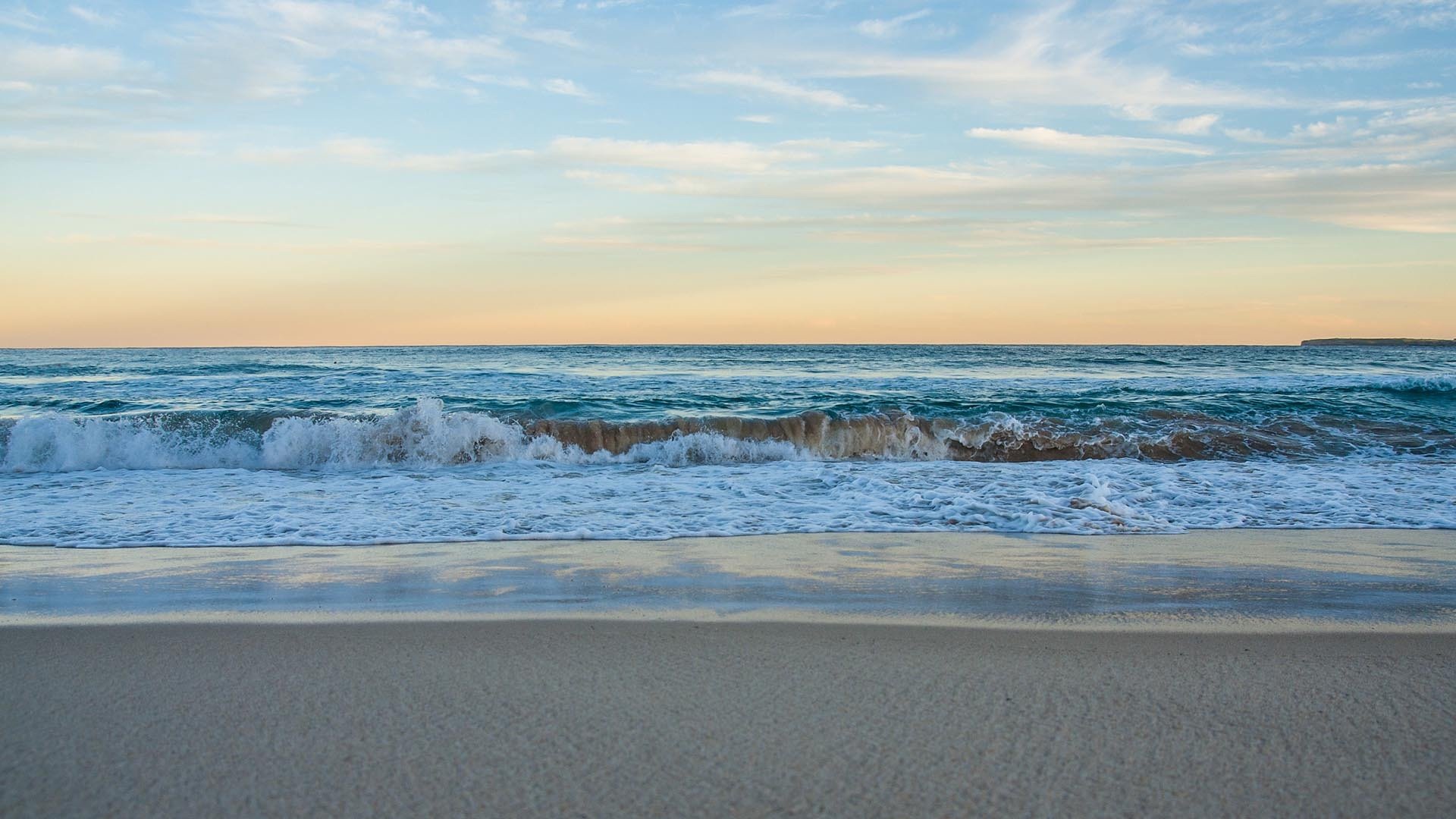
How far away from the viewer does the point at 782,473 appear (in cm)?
990

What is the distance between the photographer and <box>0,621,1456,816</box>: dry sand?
226cm

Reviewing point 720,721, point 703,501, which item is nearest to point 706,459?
point 703,501

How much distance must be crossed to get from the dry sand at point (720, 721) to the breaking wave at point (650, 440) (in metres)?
8.50

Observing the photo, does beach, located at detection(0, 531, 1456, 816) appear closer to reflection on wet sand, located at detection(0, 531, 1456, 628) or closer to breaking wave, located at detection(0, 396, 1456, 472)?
reflection on wet sand, located at detection(0, 531, 1456, 628)

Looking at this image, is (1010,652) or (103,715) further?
(1010,652)

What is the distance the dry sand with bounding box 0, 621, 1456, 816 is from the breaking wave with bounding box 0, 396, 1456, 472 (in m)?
8.50

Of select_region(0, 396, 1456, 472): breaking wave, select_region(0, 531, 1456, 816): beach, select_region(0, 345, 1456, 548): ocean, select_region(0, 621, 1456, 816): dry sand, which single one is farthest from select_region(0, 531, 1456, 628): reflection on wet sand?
select_region(0, 396, 1456, 472): breaking wave

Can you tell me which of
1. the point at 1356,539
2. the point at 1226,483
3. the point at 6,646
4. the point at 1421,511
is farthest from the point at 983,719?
the point at 1226,483

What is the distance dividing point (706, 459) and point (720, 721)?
997 cm

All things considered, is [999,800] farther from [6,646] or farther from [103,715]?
[6,646]

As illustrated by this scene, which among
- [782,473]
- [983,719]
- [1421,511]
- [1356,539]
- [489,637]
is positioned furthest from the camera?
[782,473]

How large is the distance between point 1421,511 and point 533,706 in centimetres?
775

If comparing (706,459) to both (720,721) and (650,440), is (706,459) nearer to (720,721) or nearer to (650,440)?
(650,440)

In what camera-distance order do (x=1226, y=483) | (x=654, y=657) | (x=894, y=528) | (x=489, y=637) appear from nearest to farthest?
(x=654, y=657) → (x=489, y=637) → (x=894, y=528) → (x=1226, y=483)
